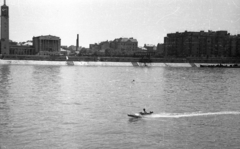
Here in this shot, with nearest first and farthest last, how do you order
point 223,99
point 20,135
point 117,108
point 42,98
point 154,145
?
point 154,145, point 20,135, point 117,108, point 42,98, point 223,99

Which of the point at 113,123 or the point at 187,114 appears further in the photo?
the point at 187,114

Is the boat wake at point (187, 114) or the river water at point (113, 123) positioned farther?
the boat wake at point (187, 114)

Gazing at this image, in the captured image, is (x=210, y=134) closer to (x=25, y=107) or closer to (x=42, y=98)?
(x=25, y=107)

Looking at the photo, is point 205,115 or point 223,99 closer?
point 205,115

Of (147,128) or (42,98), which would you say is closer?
(147,128)

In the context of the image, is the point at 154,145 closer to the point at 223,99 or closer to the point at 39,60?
the point at 223,99

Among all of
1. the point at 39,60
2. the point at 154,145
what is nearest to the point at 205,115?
the point at 154,145

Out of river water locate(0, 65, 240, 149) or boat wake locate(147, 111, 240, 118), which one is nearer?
river water locate(0, 65, 240, 149)

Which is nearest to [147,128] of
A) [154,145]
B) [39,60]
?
[154,145]

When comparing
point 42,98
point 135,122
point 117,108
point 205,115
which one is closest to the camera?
point 135,122
